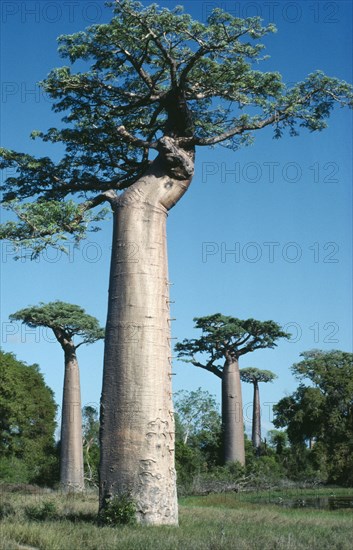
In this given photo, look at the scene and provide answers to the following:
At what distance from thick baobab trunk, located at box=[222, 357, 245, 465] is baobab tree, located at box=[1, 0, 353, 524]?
1624 cm

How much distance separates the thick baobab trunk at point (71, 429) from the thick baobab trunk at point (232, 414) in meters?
5.52

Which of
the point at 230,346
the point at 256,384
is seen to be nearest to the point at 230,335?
the point at 230,346

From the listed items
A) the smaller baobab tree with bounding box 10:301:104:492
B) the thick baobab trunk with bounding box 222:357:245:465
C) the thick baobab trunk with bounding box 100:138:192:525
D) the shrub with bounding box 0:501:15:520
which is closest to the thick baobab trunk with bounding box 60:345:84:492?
the smaller baobab tree with bounding box 10:301:104:492

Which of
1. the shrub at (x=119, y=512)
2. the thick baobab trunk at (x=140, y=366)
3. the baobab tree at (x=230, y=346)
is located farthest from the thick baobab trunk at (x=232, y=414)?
the shrub at (x=119, y=512)

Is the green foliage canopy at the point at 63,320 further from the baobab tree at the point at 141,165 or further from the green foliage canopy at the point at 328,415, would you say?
the baobab tree at the point at 141,165

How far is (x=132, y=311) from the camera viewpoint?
930 centimetres

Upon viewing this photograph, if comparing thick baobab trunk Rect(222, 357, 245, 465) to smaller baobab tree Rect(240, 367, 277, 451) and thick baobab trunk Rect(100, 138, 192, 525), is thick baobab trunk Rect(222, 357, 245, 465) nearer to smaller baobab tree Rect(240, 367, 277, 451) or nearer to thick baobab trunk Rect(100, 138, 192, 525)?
smaller baobab tree Rect(240, 367, 277, 451)

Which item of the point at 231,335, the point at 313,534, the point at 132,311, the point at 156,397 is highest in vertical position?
the point at 231,335

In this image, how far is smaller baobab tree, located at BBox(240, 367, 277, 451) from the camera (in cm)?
3838

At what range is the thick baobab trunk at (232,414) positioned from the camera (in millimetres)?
26500

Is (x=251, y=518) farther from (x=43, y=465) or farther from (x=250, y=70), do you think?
(x=43, y=465)

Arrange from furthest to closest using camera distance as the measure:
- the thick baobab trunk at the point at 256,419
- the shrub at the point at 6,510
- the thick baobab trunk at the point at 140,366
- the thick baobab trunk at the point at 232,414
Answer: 1. the thick baobab trunk at the point at 256,419
2. the thick baobab trunk at the point at 232,414
3. the shrub at the point at 6,510
4. the thick baobab trunk at the point at 140,366

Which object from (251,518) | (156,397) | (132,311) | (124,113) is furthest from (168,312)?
(124,113)

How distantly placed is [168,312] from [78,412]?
51.4ft
